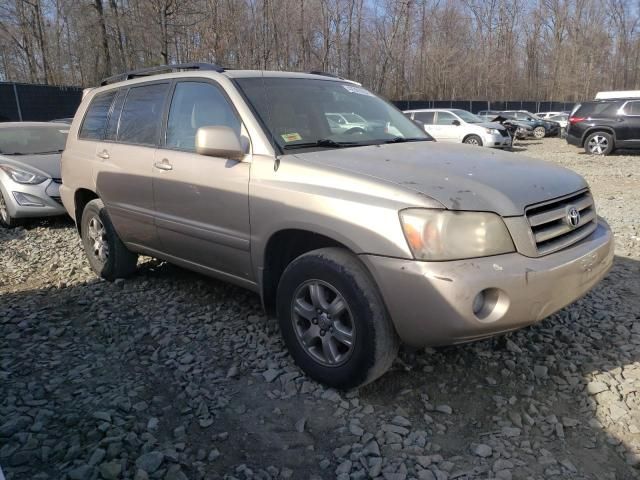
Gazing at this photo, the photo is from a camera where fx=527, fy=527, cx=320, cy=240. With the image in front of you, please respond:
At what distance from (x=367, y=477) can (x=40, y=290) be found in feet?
12.2

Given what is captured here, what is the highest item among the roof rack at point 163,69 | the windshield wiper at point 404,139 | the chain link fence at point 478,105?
the chain link fence at point 478,105

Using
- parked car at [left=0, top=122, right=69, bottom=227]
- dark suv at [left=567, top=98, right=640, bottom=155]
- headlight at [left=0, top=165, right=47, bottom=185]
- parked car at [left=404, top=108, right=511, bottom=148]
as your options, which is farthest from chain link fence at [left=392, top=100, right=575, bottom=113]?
headlight at [left=0, top=165, right=47, bottom=185]

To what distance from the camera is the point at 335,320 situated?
2.81 meters

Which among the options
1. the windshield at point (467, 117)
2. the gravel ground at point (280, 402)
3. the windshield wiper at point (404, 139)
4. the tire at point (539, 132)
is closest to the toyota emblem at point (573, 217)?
the gravel ground at point (280, 402)

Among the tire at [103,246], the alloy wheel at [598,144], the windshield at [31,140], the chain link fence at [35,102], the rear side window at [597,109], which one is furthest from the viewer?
the chain link fence at [35,102]

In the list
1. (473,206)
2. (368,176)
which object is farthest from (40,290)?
(473,206)

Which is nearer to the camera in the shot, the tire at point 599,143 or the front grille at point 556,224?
the front grille at point 556,224

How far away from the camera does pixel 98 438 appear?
256 centimetres

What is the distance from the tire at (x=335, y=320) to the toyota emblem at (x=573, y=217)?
1117 mm

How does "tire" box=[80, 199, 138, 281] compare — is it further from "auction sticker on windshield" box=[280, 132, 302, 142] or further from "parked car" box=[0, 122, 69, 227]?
"parked car" box=[0, 122, 69, 227]

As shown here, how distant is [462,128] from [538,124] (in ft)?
35.2

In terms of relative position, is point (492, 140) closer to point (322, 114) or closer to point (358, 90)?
point (358, 90)

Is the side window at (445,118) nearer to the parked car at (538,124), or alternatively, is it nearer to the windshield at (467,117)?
the windshield at (467,117)

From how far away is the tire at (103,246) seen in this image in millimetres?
4684
